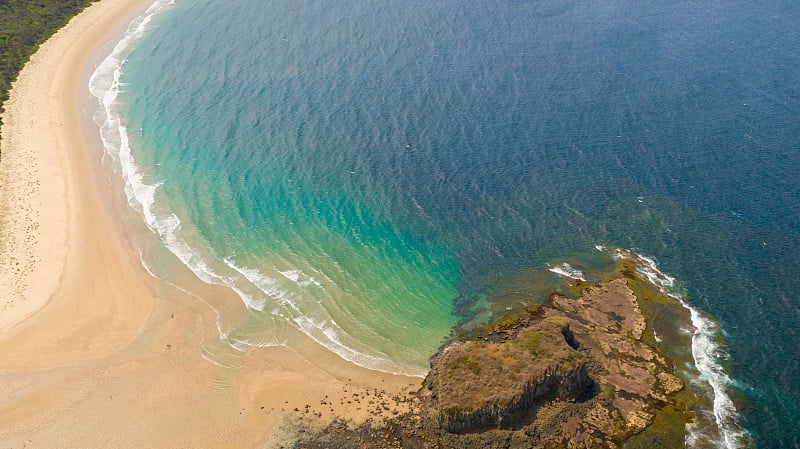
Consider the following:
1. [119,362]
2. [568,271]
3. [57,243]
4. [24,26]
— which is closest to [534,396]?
[568,271]

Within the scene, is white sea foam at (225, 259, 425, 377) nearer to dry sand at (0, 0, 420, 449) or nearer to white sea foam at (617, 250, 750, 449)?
dry sand at (0, 0, 420, 449)

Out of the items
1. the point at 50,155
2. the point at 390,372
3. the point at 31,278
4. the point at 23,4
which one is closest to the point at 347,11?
the point at 50,155

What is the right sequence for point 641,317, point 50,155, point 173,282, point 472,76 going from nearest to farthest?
point 641,317, point 173,282, point 50,155, point 472,76

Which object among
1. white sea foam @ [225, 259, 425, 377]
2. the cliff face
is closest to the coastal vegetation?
white sea foam @ [225, 259, 425, 377]

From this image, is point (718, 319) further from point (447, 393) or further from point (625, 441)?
point (447, 393)

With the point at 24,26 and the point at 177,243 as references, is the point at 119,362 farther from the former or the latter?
the point at 24,26

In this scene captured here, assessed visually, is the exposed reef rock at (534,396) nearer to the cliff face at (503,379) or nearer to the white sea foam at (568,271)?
Answer: the cliff face at (503,379)

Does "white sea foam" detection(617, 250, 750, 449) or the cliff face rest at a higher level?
the cliff face

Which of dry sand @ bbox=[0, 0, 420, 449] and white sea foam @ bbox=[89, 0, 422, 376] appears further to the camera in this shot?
white sea foam @ bbox=[89, 0, 422, 376]
